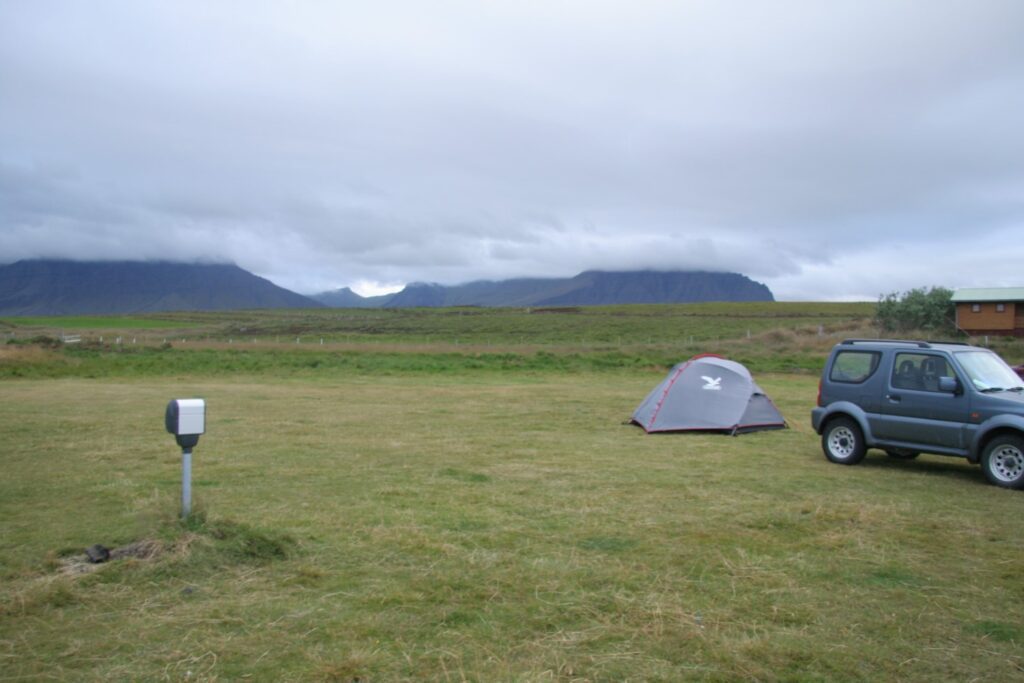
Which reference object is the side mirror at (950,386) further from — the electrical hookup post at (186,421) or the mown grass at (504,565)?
the electrical hookup post at (186,421)

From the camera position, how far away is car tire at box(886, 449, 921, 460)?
11.4 meters

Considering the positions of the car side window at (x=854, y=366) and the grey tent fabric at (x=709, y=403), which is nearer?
the car side window at (x=854, y=366)

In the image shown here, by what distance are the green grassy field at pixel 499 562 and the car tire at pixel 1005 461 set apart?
31 cm

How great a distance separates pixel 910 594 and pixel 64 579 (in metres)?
6.40

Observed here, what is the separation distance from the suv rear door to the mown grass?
22.6 inches

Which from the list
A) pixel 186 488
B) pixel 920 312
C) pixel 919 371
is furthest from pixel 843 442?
pixel 920 312

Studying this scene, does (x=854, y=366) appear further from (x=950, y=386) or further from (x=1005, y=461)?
(x=1005, y=461)

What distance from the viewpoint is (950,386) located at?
390 inches

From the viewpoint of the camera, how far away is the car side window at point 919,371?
408 inches

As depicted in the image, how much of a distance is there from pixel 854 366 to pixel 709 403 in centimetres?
359

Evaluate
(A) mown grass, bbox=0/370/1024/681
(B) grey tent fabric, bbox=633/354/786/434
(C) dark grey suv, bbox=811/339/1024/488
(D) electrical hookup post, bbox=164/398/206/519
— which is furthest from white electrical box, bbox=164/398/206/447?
(B) grey tent fabric, bbox=633/354/786/434

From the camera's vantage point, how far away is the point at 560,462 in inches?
431

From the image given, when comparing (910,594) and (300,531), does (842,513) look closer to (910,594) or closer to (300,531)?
(910,594)

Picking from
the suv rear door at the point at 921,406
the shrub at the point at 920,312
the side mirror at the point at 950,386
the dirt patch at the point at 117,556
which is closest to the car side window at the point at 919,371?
Result: the suv rear door at the point at 921,406
